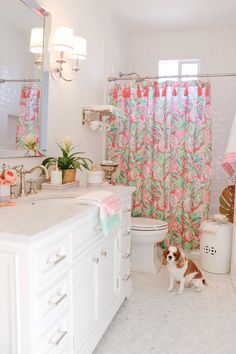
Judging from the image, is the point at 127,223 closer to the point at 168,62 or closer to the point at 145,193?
the point at 145,193

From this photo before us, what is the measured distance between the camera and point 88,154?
3.09 m

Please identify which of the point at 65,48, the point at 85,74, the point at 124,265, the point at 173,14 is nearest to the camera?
the point at 65,48

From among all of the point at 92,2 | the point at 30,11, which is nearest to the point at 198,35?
the point at 92,2

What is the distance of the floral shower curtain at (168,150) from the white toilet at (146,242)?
359mm

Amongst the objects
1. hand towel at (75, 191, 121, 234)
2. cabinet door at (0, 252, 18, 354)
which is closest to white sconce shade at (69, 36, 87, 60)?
hand towel at (75, 191, 121, 234)

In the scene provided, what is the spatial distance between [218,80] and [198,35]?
1.93 ft

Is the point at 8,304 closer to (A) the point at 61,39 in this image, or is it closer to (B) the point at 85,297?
(B) the point at 85,297

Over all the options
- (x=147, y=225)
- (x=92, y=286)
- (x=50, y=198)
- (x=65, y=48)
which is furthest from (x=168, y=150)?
(x=92, y=286)

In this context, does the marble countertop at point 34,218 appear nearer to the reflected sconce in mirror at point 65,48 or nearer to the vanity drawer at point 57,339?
the vanity drawer at point 57,339

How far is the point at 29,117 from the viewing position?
208 centimetres

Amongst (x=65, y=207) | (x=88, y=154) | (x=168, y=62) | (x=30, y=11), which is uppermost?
(x=168, y=62)

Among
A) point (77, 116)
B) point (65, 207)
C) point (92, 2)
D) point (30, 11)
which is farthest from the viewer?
point (92, 2)

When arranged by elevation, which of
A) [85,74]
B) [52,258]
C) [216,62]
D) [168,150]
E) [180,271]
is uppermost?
[216,62]

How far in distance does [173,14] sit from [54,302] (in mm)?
3186
